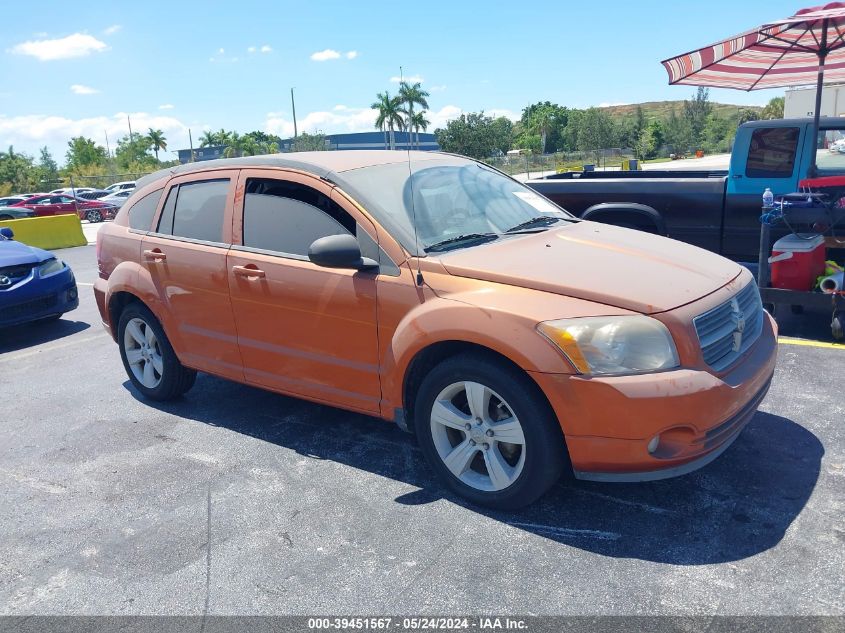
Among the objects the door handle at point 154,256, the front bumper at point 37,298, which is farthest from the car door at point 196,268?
the front bumper at point 37,298

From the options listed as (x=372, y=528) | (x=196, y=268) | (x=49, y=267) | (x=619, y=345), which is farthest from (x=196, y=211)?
(x=49, y=267)

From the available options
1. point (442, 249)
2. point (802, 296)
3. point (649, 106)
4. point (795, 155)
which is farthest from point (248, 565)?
point (649, 106)

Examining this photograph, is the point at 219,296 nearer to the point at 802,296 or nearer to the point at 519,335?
the point at 519,335

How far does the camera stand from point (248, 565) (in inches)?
123

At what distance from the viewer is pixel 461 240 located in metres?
3.84

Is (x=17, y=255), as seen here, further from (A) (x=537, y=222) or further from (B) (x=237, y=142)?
(B) (x=237, y=142)

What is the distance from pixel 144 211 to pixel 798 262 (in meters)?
5.31

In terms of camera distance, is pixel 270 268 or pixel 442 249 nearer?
pixel 442 249

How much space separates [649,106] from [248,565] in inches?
7828

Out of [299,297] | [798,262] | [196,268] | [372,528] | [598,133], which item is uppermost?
[598,133]

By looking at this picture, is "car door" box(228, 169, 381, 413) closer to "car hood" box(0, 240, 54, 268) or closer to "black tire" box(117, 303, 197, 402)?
"black tire" box(117, 303, 197, 402)

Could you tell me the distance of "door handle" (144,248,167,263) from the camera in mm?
4793

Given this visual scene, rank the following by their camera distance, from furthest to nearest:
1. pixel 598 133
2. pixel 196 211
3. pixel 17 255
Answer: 1. pixel 598 133
2. pixel 17 255
3. pixel 196 211

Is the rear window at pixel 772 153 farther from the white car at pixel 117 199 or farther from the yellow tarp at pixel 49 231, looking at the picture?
the white car at pixel 117 199
